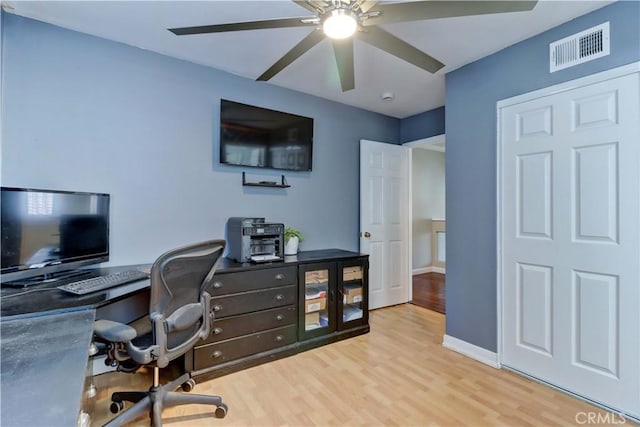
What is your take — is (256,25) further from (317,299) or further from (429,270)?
(429,270)

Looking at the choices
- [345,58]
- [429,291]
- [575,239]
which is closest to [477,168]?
[575,239]

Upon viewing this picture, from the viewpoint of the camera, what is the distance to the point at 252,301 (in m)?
2.40

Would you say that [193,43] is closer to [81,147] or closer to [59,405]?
[81,147]

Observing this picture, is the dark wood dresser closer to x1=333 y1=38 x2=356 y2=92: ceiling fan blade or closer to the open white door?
the open white door

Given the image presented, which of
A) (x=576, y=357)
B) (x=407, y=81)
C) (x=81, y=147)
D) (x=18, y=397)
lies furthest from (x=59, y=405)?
(x=407, y=81)

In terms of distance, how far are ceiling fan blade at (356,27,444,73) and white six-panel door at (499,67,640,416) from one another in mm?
869

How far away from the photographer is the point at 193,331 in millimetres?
1798

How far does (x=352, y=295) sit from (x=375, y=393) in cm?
107

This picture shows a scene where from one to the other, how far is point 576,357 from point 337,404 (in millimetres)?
1609

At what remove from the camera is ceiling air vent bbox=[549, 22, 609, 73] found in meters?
1.89

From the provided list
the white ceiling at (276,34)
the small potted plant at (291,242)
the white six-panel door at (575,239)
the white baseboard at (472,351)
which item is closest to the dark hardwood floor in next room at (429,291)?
the white baseboard at (472,351)

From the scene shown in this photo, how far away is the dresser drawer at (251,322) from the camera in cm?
225

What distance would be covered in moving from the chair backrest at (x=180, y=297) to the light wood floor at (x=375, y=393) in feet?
1.67

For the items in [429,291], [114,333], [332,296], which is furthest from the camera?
[429,291]
